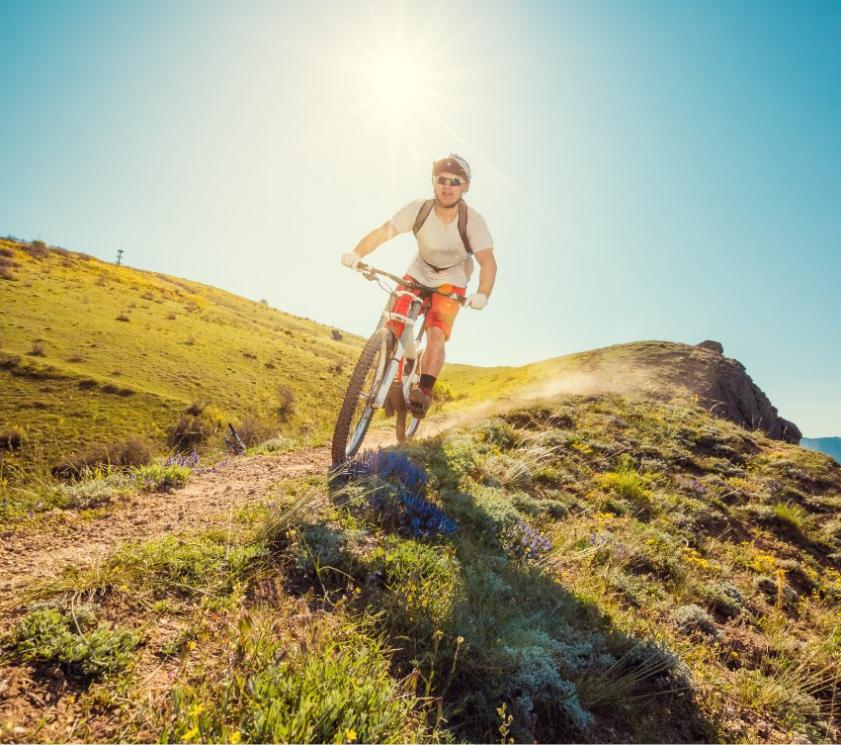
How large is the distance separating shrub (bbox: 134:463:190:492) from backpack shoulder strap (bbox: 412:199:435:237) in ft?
16.0

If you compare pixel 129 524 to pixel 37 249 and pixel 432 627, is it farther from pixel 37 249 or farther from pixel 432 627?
pixel 37 249

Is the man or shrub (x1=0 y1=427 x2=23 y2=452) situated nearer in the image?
the man

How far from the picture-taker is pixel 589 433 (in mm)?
10305

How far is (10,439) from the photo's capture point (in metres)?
13.3

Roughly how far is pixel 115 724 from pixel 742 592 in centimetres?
707

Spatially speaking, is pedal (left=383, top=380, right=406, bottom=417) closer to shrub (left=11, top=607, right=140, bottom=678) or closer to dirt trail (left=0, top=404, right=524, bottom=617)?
dirt trail (left=0, top=404, right=524, bottom=617)

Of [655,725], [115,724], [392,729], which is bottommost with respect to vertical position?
[655,725]

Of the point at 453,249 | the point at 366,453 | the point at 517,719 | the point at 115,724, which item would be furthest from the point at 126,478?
the point at 453,249

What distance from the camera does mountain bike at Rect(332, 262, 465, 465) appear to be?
558 centimetres

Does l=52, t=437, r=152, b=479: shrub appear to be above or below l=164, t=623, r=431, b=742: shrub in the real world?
below

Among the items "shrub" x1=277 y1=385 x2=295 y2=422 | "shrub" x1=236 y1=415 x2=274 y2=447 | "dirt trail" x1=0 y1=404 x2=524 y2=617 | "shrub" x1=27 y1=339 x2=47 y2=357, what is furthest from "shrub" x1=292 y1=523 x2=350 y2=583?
"shrub" x1=27 y1=339 x2=47 y2=357

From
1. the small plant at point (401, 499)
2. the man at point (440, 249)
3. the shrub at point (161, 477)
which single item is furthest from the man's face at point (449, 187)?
the shrub at point (161, 477)

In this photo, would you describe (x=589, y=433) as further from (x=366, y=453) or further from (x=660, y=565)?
(x=366, y=453)

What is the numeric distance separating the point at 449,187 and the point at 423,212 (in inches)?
22.4
